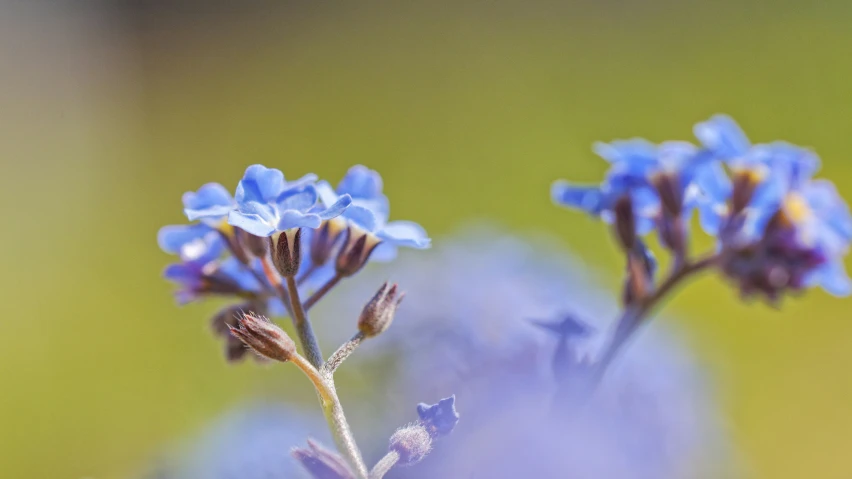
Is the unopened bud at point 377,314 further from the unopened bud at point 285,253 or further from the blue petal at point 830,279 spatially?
the blue petal at point 830,279

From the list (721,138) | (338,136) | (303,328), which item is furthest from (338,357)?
(338,136)

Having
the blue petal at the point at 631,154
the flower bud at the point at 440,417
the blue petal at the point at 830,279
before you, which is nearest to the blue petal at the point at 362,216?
the flower bud at the point at 440,417

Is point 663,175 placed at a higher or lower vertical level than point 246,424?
higher

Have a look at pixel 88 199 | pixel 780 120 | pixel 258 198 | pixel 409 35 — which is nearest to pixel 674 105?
pixel 780 120

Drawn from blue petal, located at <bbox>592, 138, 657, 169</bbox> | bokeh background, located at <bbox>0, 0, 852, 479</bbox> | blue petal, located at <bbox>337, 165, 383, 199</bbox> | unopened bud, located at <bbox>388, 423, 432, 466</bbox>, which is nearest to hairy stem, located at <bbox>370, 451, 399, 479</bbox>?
unopened bud, located at <bbox>388, 423, 432, 466</bbox>

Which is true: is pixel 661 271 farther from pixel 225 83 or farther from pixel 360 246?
pixel 225 83
